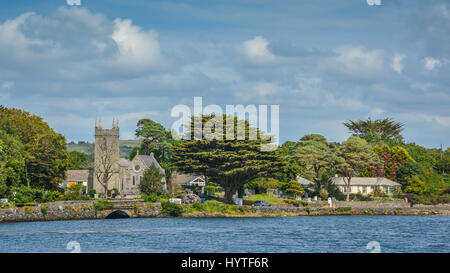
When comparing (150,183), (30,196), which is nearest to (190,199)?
(150,183)

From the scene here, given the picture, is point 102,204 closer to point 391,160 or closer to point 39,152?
point 39,152

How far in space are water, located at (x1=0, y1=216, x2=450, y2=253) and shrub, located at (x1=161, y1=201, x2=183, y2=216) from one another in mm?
9209

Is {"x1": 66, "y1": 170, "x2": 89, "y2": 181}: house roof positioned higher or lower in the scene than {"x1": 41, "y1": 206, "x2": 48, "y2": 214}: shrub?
higher

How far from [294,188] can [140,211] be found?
97.2ft

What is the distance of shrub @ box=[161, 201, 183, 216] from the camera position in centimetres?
6950

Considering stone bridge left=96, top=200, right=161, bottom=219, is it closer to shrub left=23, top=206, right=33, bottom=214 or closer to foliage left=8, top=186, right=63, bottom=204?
foliage left=8, top=186, right=63, bottom=204

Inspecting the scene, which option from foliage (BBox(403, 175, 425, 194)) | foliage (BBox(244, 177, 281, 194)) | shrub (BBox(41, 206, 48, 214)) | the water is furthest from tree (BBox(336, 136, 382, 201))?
shrub (BBox(41, 206, 48, 214))

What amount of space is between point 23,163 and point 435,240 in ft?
161

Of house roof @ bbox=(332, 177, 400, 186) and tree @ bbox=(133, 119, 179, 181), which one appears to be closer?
house roof @ bbox=(332, 177, 400, 186)

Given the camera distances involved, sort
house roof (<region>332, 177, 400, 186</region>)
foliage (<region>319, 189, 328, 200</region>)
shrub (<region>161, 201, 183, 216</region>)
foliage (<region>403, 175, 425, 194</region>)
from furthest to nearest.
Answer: house roof (<region>332, 177, 400, 186</region>) < foliage (<region>403, 175, 425, 194</region>) < foliage (<region>319, 189, 328, 200</region>) < shrub (<region>161, 201, 183, 216</region>)

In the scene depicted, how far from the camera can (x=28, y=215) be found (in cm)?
6247

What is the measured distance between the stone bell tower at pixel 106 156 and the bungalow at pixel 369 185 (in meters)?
42.2

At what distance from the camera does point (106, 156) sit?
9344 centimetres

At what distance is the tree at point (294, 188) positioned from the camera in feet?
287
